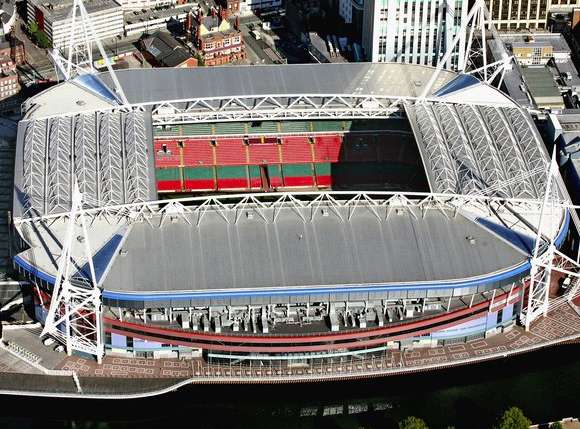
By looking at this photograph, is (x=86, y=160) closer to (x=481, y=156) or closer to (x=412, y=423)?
(x=481, y=156)

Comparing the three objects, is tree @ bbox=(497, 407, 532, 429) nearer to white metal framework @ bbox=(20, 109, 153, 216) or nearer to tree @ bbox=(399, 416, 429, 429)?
tree @ bbox=(399, 416, 429, 429)

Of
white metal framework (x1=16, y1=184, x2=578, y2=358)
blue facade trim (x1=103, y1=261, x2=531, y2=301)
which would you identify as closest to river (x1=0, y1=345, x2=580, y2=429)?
white metal framework (x1=16, y1=184, x2=578, y2=358)

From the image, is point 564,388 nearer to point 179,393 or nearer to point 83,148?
point 179,393

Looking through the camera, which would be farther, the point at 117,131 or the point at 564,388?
the point at 117,131

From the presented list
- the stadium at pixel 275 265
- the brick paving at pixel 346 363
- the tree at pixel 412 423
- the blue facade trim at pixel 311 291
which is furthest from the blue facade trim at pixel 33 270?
the tree at pixel 412 423

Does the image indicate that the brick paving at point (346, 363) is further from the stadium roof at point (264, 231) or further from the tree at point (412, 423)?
the tree at point (412, 423)

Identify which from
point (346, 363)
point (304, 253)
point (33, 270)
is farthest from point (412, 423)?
point (33, 270)

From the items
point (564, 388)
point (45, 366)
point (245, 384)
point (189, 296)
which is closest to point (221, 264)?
point (189, 296)

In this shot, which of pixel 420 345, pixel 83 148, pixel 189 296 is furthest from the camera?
pixel 83 148
